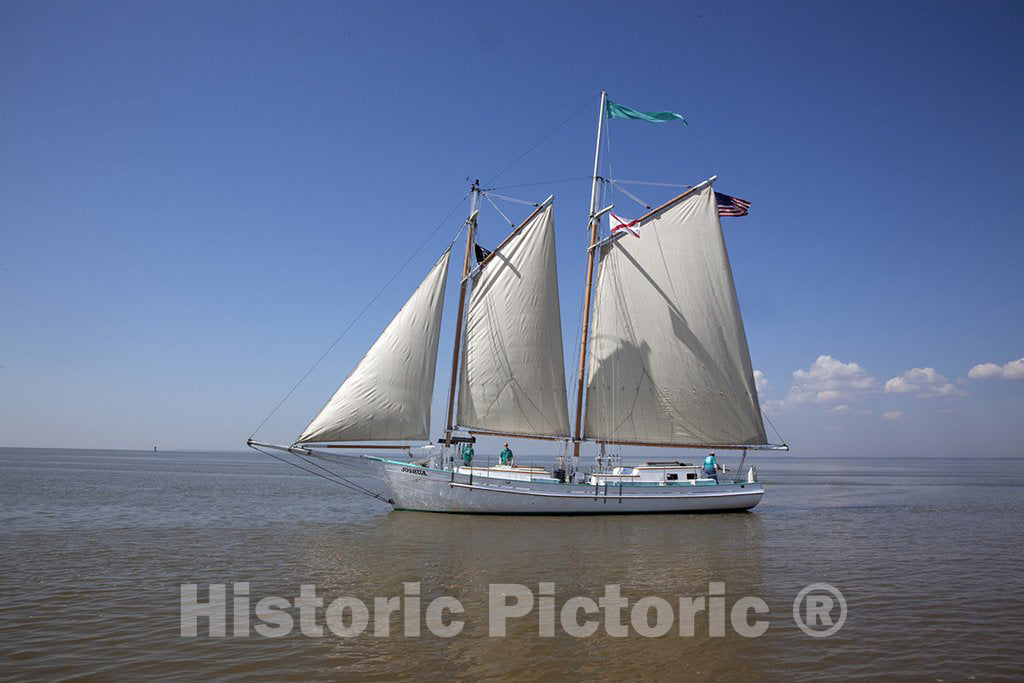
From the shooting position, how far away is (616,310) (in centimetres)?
3369

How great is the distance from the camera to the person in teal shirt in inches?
1279

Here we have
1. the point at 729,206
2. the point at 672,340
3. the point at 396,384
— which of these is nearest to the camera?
the point at 396,384

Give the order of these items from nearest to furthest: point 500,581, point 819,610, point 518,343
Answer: point 819,610, point 500,581, point 518,343

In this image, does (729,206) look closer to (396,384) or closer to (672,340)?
(672,340)

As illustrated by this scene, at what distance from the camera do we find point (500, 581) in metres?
15.8

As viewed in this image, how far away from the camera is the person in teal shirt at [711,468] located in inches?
1279

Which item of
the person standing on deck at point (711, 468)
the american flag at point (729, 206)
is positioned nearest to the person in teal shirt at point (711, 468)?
the person standing on deck at point (711, 468)

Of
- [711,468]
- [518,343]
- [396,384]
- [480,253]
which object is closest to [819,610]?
[711,468]

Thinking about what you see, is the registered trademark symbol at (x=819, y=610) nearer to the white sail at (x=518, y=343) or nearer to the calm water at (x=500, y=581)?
the calm water at (x=500, y=581)

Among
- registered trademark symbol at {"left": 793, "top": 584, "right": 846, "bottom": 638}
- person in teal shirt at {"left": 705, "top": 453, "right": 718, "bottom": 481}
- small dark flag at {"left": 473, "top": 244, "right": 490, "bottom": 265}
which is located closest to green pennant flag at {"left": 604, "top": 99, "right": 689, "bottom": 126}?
small dark flag at {"left": 473, "top": 244, "right": 490, "bottom": 265}

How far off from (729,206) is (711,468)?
14.6 m

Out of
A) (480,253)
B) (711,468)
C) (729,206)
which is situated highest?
(729,206)

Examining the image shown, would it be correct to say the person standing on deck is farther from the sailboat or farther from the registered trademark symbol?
the registered trademark symbol

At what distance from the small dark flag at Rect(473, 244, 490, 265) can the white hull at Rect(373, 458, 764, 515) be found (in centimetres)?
1137
